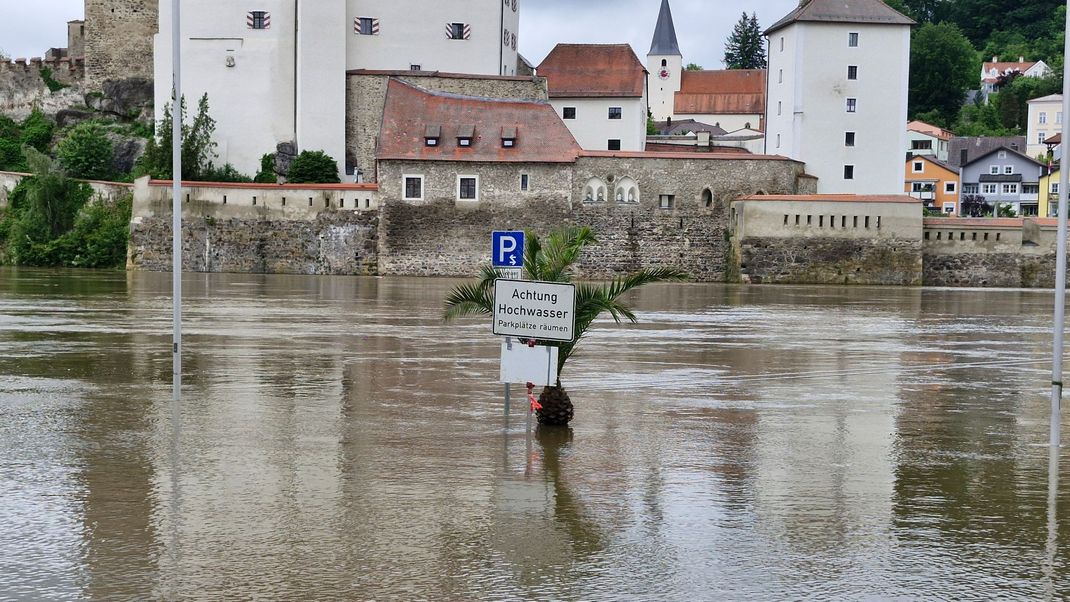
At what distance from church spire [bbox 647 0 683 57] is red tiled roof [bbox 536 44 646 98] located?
45.7 m

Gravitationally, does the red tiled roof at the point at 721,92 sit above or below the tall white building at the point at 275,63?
above

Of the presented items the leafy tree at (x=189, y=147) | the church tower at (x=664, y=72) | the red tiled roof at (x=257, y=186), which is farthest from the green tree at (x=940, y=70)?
the leafy tree at (x=189, y=147)

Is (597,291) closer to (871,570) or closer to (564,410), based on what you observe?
(564,410)

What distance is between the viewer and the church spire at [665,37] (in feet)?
360

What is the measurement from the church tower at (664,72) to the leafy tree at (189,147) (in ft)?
197

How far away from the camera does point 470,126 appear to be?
52.1 metres

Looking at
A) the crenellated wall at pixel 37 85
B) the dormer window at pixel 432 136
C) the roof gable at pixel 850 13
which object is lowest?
the dormer window at pixel 432 136

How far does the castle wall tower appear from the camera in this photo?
61.3 metres

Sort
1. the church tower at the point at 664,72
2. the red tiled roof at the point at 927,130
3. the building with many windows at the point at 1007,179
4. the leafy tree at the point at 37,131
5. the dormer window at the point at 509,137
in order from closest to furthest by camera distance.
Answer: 1. the dormer window at the point at 509,137
2. the leafy tree at the point at 37,131
3. the building with many windows at the point at 1007,179
4. the red tiled roof at the point at 927,130
5. the church tower at the point at 664,72

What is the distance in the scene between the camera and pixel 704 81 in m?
108

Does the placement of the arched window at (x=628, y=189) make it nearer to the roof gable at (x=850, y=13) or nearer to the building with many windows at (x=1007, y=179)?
the roof gable at (x=850, y=13)

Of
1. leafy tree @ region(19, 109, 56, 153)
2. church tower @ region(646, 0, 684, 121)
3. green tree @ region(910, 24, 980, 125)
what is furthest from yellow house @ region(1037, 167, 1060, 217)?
leafy tree @ region(19, 109, 56, 153)

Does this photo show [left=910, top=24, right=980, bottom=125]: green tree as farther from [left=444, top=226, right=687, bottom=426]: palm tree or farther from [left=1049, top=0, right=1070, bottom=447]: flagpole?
[left=1049, top=0, right=1070, bottom=447]: flagpole

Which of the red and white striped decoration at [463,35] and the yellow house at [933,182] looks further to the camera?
the yellow house at [933,182]
